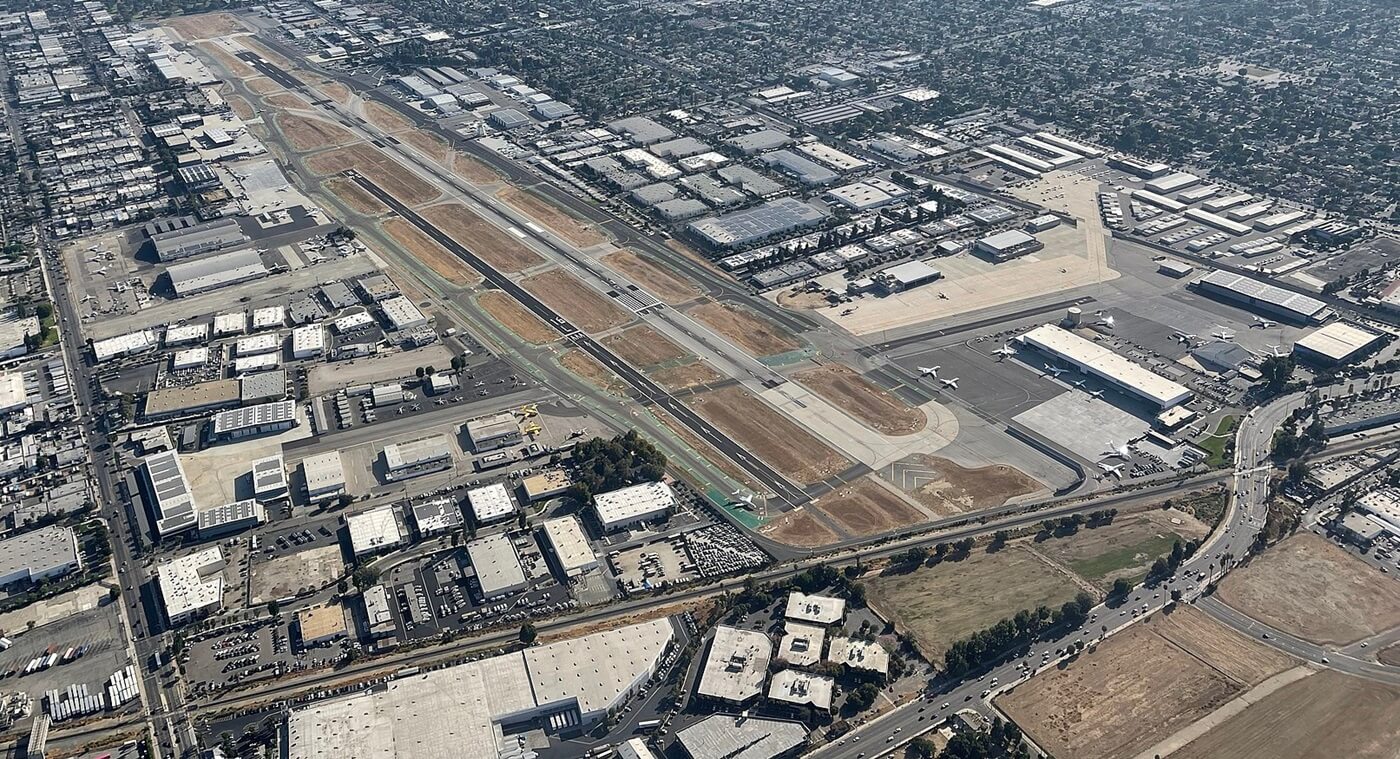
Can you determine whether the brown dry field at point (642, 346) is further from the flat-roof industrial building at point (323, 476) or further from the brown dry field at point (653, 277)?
the flat-roof industrial building at point (323, 476)

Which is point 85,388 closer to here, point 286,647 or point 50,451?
point 50,451

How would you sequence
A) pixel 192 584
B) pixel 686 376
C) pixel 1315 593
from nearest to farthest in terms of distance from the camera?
pixel 1315 593
pixel 192 584
pixel 686 376

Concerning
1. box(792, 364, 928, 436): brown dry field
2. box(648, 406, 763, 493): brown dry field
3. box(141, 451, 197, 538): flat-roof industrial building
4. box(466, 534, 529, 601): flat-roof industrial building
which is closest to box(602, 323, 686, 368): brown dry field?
box(648, 406, 763, 493): brown dry field

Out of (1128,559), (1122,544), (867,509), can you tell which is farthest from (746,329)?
(1128,559)

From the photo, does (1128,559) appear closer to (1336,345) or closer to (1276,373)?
(1276,373)

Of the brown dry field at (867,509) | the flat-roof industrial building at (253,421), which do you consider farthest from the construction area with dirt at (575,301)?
the brown dry field at (867,509)

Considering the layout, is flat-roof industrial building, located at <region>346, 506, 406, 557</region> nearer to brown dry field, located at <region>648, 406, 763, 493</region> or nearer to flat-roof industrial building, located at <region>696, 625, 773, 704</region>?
brown dry field, located at <region>648, 406, 763, 493</region>

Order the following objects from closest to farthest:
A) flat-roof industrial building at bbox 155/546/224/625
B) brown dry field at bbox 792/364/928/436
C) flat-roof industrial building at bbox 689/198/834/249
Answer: flat-roof industrial building at bbox 155/546/224/625 → brown dry field at bbox 792/364/928/436 → flat-roof industrial building at bbox 689/198/834/249
